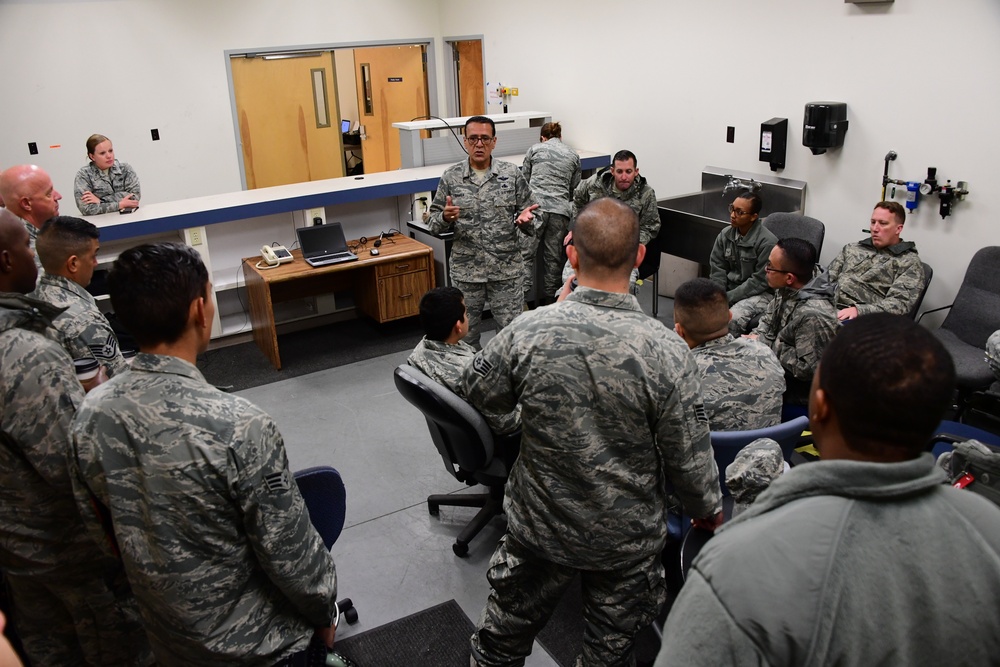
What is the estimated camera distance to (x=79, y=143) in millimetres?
7309

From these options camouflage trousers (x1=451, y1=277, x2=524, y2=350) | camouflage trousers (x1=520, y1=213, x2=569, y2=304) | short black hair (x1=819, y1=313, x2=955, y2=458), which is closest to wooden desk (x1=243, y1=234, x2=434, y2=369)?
camouflage trousers (x1=451, y1=277, x2=524, y2=350)

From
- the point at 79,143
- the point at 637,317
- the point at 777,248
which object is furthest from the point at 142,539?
the point at 79,143

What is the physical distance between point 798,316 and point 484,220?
6.57ft

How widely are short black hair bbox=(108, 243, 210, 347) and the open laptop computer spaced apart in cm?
365

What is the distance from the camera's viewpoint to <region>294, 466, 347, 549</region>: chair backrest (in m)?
2.32

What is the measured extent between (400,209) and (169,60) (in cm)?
335

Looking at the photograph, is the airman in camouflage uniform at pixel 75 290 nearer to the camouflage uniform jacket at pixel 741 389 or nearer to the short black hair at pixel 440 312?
the short black hair at pixel 440 312

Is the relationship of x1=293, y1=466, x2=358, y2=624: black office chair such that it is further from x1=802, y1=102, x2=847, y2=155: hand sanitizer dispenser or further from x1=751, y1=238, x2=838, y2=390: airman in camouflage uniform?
x1=802, y1=102, x2=847, y2=155: hand sanitizer dispenser

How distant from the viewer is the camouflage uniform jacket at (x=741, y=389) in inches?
101

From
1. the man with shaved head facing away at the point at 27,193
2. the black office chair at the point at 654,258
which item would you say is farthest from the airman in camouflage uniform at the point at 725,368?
the black office chair at the point at 654,258

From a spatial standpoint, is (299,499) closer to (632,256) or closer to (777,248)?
(632,256)

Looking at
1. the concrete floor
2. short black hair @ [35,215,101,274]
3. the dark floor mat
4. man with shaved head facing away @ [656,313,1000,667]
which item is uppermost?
short black hair @ [35,215,101,274]

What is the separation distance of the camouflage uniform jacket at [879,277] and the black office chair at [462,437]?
2.25 metres

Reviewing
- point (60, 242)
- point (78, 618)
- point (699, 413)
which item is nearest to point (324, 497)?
point (78, 618)
